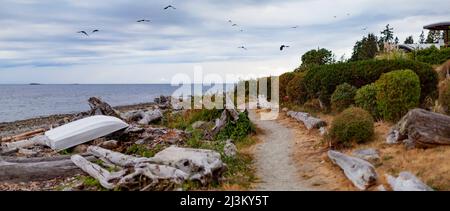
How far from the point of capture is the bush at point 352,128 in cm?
1405

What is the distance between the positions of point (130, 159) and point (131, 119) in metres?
11.3

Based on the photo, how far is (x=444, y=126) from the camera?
1192cm

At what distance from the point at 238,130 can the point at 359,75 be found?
5.32 m

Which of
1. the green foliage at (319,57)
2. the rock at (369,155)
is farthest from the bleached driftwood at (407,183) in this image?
the green foliage at (319,57)

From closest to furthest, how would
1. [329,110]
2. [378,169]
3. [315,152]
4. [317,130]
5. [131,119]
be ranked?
[378,169] → [315,152] → [317,130] → [329,110] → [131,119]

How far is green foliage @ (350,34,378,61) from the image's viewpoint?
4472cm

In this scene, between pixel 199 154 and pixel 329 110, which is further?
pixel 329 110

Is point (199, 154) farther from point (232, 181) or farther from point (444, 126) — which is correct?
point (444, 126)

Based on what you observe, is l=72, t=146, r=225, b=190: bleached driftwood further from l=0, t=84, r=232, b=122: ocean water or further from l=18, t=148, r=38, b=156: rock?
l=0, t=84, r=232, b=122: ocean water

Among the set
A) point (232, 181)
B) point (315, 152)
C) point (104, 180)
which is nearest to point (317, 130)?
point (315, 152)

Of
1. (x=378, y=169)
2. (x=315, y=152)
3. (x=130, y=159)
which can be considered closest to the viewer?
(x=378, y=169)

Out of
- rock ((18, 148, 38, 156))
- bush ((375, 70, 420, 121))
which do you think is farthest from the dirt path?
rock ((18, 148, 38, 156))

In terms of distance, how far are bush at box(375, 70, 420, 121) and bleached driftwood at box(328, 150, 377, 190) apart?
4.68 m

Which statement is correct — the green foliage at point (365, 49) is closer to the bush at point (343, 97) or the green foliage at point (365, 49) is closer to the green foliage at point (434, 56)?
the green foliage at point (434, 56)
